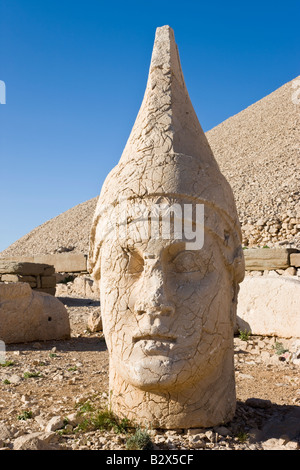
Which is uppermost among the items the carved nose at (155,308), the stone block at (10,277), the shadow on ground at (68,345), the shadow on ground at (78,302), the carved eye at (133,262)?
the carved eye at (133,262)

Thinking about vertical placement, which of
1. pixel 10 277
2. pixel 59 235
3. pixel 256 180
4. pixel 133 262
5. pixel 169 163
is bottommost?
pixel 10 277

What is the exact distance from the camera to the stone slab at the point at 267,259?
12.3 metres

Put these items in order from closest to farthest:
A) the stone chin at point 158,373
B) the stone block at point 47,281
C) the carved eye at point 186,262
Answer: the stone chin at point 158,373 < the carved eye at point 186,262 < the stone block at point 47,281

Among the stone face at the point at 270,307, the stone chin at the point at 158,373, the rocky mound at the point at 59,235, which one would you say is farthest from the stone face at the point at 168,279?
the rocky mound at the point at 59,235

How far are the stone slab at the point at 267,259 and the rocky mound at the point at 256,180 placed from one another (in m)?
5.86

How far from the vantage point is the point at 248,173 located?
1362 inches

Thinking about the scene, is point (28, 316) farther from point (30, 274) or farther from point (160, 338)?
point (30, 274)

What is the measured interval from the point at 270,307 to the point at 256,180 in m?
26.0

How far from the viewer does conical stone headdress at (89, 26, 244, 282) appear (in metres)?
3.45

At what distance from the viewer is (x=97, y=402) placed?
4141mm

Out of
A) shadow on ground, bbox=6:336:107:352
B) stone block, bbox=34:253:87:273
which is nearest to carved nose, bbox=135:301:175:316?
shadow on ground, bbox=6:336:107:352

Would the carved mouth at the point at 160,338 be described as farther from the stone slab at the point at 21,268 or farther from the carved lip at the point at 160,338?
the stone slab at the point at 21,268

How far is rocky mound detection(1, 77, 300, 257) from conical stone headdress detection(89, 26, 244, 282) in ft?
49.4

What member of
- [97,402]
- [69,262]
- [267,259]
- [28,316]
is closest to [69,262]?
[69,262]
